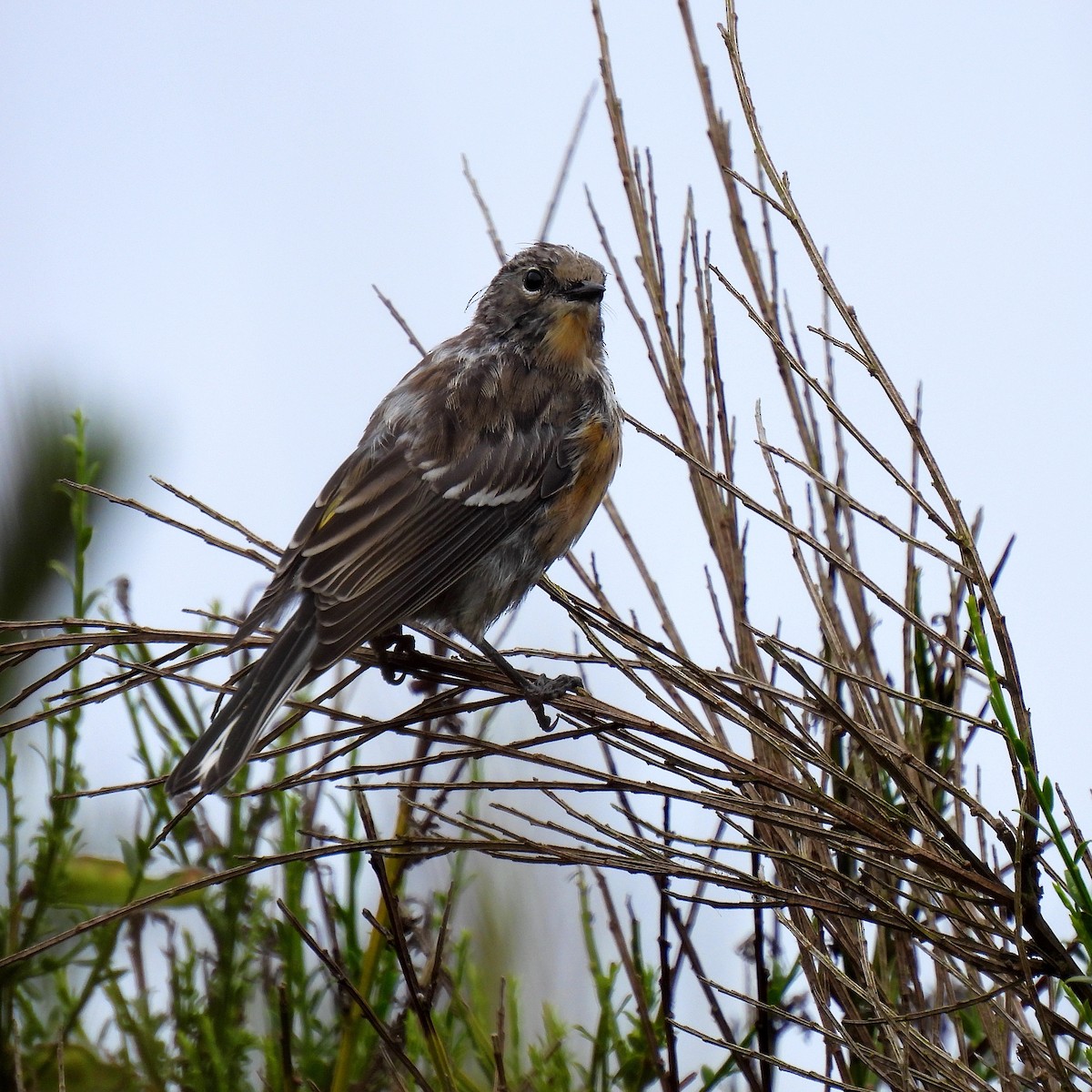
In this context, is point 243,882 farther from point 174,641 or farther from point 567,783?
point 567,783

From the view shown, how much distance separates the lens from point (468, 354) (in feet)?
14.1

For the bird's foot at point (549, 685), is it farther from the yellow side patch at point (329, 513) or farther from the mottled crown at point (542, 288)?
the mottled crown at point (542, 288)

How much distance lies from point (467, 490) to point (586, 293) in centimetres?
97

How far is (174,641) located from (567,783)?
0.84 metres

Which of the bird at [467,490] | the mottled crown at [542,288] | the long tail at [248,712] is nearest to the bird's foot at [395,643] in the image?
the bird at [467,490]

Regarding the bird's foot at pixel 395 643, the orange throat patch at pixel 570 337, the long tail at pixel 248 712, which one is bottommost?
the long tail at pixel 248 712

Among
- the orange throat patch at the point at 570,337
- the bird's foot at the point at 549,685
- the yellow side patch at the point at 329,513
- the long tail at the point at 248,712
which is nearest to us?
the long tail at the point at 248,712

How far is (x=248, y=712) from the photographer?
8.88ft

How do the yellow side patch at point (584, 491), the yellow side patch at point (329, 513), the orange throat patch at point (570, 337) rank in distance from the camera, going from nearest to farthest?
the yellow side patch at point (329, 513), the yellow side patch at point (584, 491), the orange throat patch at point (570, 337)

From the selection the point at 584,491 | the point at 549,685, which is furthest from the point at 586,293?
the point at 549,685

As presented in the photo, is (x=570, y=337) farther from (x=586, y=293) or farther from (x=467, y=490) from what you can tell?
(x=467, y=490)

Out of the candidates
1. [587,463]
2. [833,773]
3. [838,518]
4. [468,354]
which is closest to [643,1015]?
[833,773]

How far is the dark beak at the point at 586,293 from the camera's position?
4359 millimetres

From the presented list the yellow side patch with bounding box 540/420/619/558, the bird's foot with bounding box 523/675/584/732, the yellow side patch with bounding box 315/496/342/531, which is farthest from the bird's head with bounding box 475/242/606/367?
the bird's foot with bounding box 523/675/584/732
